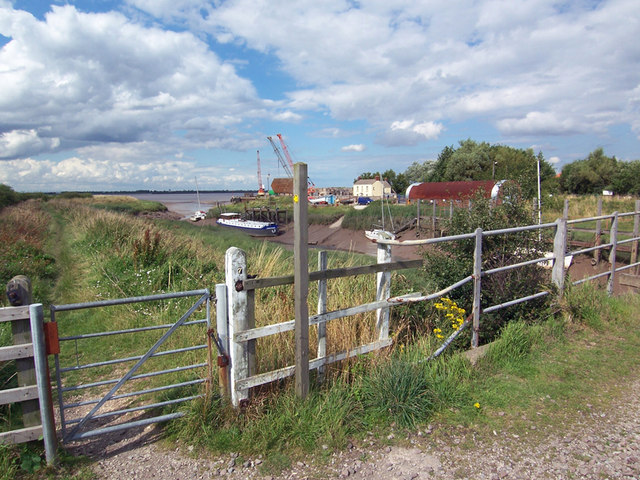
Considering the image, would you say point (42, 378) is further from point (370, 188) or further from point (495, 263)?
point (370, 188)

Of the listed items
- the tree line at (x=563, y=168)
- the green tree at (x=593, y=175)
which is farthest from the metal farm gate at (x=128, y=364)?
the green tree at (x=593, y=175)

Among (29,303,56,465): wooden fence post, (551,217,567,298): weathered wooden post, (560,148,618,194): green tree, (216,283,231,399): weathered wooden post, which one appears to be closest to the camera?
(29,303,56,465): wooden fence post

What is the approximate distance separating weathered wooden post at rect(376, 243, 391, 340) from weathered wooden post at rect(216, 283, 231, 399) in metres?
1.67

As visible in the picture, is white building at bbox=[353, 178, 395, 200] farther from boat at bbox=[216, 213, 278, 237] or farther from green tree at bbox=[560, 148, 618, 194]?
boat at bbox=[216, 213, 278, 237]

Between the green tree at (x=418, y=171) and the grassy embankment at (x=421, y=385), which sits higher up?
the green tree at (x=418, y=171)

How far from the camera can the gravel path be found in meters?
3.12

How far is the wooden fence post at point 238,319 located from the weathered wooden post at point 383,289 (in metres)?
1.47

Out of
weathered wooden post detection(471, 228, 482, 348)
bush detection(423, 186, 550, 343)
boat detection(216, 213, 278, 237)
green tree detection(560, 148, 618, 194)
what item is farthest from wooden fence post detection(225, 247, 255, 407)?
green tree detection(560, 148, 618, 194)

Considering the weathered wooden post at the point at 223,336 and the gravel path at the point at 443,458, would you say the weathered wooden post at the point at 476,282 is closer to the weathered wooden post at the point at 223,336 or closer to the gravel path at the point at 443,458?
the gravel path at the point at 443,458

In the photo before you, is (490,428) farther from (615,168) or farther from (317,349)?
(615,168)

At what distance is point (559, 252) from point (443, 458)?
4257mm

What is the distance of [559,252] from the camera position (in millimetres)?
6352

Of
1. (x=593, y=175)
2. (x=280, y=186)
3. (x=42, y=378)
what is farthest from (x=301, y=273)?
(x=280, y=186)

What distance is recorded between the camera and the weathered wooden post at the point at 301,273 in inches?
142
